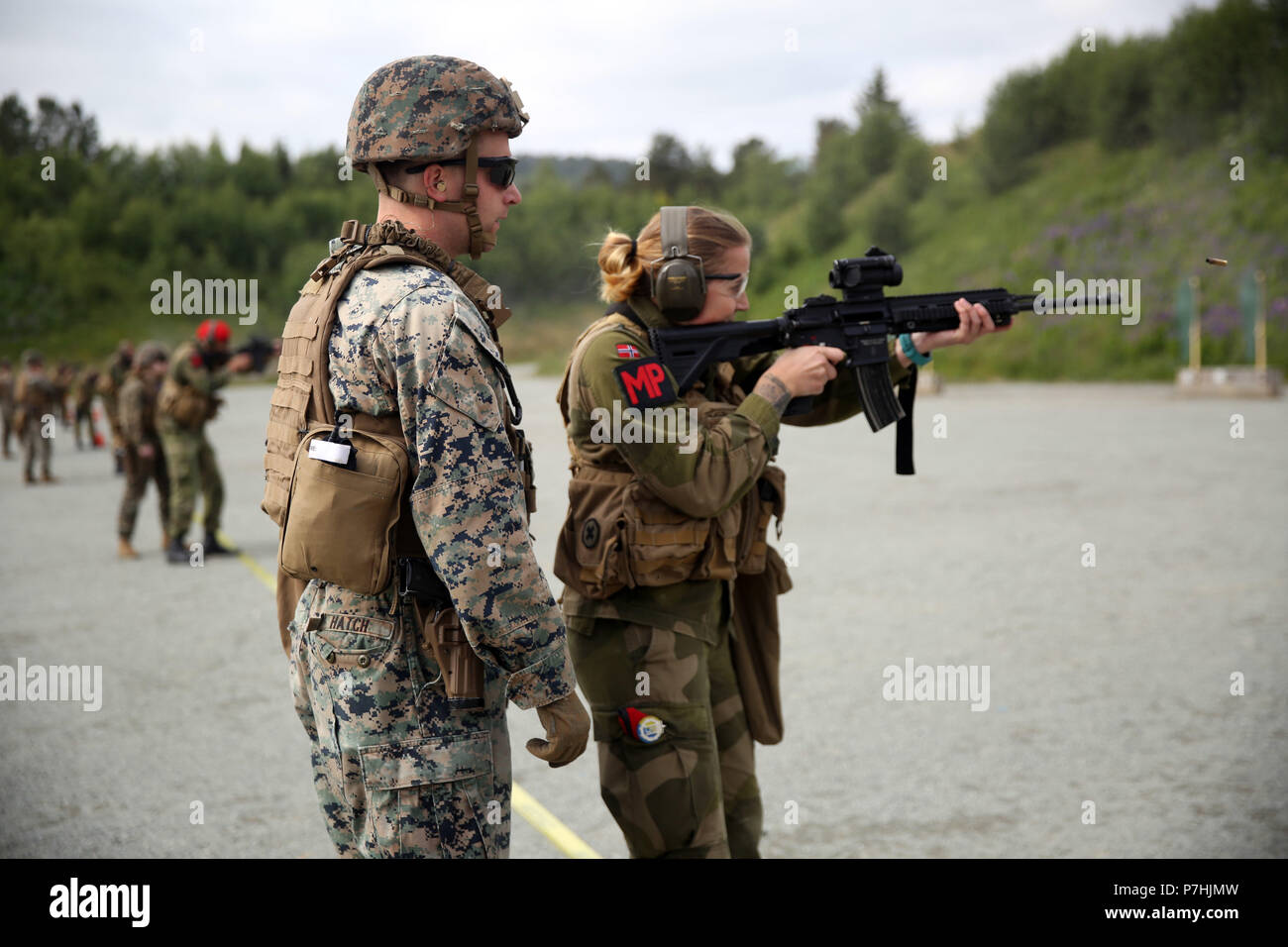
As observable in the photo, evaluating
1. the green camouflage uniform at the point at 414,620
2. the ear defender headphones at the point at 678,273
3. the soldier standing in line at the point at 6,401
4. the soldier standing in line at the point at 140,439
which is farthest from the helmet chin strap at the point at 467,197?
the soldier standing in line at the point at 6,401

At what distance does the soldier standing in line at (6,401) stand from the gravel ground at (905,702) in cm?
1213

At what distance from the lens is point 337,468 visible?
222cm

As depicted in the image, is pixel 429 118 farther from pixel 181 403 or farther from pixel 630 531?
pixel 181 403

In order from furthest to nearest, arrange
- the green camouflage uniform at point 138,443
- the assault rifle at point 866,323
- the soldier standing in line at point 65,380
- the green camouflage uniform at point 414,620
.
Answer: the soldier standing in line at point 65,380, the green camouflage uniform at point 138,443, the assault rifle at point 866,323, the green camouflage uniform at point 414,620

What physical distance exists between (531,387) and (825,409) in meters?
32.7

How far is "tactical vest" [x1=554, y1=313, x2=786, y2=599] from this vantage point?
2971 mm

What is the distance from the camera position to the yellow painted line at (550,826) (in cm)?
408

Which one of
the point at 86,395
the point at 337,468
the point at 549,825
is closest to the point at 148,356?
the point at 549,825

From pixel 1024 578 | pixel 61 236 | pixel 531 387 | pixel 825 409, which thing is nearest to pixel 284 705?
pixel 825 409

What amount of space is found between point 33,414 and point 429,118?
1813 centimetres

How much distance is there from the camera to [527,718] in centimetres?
572

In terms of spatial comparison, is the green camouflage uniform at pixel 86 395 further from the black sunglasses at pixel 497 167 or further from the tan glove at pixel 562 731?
the tan glove at pixel 562 731

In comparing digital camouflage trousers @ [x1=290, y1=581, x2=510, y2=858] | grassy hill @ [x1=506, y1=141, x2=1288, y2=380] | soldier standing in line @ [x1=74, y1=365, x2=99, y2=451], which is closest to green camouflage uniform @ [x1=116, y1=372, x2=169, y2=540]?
digital camouflage trousers @ [x1=290, y1=581, x2=510, y2=858]

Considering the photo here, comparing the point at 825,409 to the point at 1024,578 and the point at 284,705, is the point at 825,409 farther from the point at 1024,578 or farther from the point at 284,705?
the point at 1024,578
